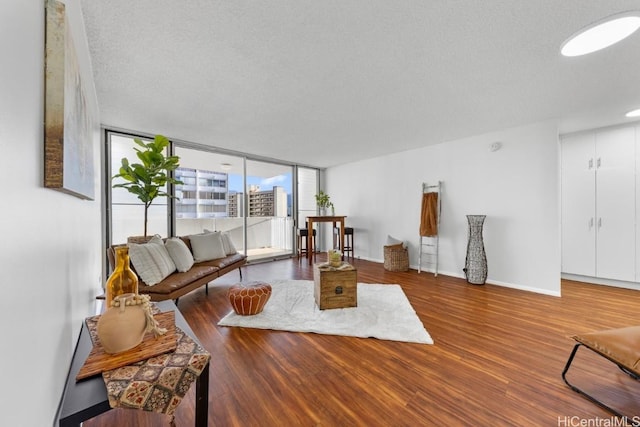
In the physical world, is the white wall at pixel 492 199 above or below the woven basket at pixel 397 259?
above

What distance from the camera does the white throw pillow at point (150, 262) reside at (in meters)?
2.55

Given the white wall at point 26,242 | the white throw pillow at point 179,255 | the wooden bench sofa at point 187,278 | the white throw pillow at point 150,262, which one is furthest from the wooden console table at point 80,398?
the white throw pillow at point 179,255

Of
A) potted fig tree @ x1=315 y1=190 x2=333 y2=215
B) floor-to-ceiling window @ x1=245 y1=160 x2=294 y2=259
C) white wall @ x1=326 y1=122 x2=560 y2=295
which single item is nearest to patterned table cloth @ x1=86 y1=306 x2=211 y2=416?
white wall @ x1=326 y1=122 x2=560 y2=295

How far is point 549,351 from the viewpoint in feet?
6.59

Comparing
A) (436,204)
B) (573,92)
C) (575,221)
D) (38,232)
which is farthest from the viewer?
(436,204)

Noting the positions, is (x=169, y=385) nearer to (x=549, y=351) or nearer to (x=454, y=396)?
(x=454, y=396)

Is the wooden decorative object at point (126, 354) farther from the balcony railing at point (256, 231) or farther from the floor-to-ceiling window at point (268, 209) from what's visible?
the floor-to-ceiling window at point (268, 209)

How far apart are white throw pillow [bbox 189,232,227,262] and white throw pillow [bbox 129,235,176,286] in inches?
28.3

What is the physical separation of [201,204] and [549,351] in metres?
5.28

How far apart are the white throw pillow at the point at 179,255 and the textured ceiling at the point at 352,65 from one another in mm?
1688

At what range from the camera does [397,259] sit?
4.70m

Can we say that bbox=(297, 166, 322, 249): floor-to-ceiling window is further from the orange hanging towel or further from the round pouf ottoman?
the round pouf ottoman

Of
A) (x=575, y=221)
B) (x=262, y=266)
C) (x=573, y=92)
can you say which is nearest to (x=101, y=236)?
(x=262, y=266)

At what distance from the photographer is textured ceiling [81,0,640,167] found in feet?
5.04
